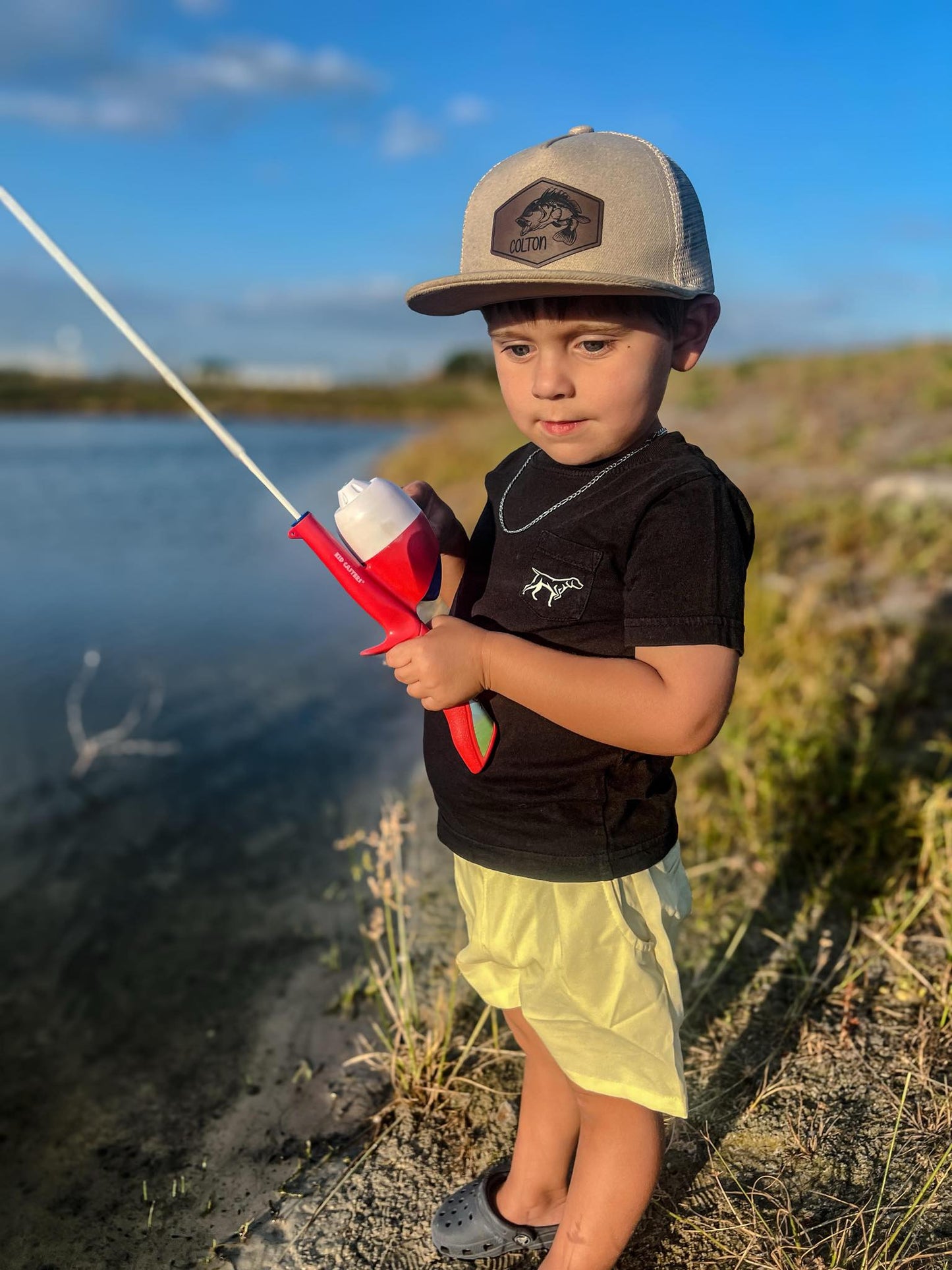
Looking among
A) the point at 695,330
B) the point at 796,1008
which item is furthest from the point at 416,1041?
the point at 695,330

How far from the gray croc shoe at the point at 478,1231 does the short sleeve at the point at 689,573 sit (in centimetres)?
110

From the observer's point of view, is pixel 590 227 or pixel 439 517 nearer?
pixel 590 227

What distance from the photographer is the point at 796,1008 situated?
2.18 meters

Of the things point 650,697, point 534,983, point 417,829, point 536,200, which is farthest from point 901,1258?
point 417,829

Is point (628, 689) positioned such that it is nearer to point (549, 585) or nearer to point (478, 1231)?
point (549, 585)

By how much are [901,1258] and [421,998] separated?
46.5 inches

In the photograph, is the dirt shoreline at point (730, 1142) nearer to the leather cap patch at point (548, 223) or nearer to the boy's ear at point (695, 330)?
the boy's ear at point (695, 330)

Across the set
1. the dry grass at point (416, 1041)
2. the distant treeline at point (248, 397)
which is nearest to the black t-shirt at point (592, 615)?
the dry grass at point (416, 1041)

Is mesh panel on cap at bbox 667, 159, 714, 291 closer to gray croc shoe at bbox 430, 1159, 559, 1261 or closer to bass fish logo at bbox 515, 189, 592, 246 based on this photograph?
bass fish logo at bbox 515, 189, 592, 246

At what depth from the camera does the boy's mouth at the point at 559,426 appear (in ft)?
4.39

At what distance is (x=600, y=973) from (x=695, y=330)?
956 millimetres

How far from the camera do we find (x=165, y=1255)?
A: 1762 mm

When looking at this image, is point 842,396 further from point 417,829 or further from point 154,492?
point 417,829

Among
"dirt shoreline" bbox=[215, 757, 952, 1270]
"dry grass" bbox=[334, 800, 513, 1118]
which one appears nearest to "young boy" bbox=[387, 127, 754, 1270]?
"dirt shoreline" bbox=[215, 757, 952, 1270]
